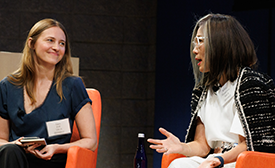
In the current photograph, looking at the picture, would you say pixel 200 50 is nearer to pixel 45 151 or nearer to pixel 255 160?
pixel 255 160

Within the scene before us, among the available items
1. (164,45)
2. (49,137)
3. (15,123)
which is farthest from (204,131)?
(164,45)

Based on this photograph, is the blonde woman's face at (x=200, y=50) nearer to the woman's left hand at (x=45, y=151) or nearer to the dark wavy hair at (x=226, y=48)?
the dark wavy hair at (x=226, y=48)

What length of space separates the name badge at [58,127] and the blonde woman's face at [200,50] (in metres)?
0.90

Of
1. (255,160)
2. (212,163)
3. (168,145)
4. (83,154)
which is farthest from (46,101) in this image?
(255,160)

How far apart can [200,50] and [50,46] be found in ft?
3.10

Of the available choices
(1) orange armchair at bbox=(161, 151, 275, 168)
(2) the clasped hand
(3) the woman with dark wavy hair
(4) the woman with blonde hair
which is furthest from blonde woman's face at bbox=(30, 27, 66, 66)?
(1) orange armchair at bbox=(161, 151, 275, 168)

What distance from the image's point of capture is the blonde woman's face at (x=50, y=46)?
2.02 metres

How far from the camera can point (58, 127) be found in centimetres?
196

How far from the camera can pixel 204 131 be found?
1954 millimetres

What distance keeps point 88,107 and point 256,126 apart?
40.7 inches

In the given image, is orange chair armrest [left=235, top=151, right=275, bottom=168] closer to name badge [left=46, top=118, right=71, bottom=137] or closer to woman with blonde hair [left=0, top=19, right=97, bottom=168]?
woman with blonde hair [left=0, top=19, right=97, bottom=168]

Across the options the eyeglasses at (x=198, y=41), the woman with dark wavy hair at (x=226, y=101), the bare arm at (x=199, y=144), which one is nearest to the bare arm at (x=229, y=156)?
the woman with dark wavy hair at (x=226, y=101)

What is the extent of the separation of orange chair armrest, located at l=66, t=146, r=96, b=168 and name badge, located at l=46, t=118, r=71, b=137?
216 mm

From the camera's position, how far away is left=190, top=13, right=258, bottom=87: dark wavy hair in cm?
171
